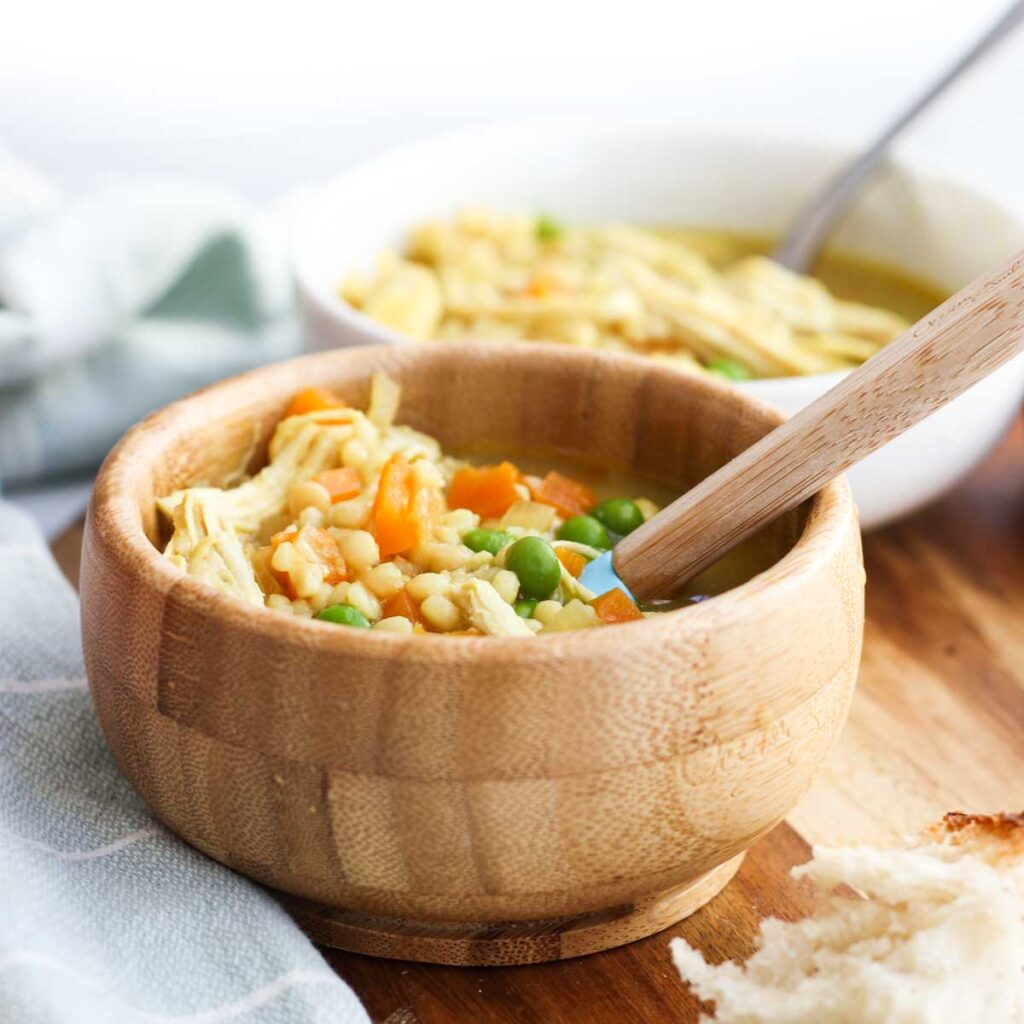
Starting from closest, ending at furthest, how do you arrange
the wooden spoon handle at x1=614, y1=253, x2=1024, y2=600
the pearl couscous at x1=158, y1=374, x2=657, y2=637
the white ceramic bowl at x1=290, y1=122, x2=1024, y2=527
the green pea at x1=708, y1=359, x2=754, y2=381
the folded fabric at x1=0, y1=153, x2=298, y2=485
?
the wooden spoon handle at x1=614, y1=253, x2=1024, y2=600, the pearl couscous at x1=158, y1=374, x2=657, y2=637, the green pea at x1=708, y1=359, x2=754, y2=381, the folded fabric at x1=0, y1=153, x2=298, y2=485, the white ceramic bowl at x1=290, y1=122, x2=1024, y2=527

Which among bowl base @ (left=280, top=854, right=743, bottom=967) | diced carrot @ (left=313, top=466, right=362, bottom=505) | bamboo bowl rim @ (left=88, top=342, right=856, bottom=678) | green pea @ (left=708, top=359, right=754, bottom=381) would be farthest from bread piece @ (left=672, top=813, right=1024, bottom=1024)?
green pea @ (left=708, top=359, right=754, bottom=381)

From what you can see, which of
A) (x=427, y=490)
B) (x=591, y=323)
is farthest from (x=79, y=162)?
(x=427, y=490)

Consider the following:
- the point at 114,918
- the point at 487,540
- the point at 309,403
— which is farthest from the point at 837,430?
the point at 114,918

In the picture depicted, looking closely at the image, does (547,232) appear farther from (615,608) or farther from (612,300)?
(615,608)

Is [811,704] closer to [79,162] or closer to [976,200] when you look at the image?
[976,200]

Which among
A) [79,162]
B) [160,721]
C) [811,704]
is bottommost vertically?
[79,162]

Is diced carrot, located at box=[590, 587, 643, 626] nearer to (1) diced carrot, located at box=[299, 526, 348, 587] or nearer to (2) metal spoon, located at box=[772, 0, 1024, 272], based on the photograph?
(1) diced carrot, located at box=[299, 526, 348, 587]
